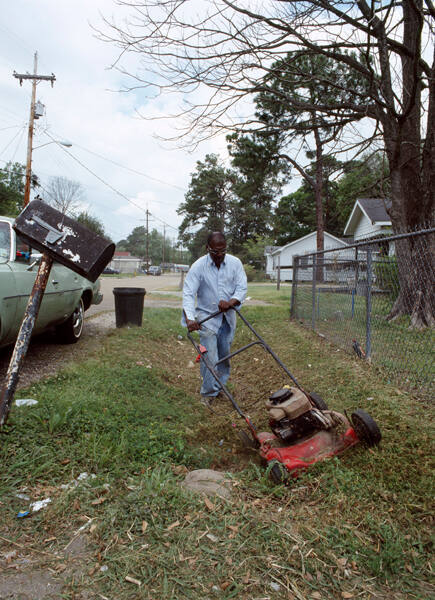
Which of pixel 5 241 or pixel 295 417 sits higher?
pixel 5 241

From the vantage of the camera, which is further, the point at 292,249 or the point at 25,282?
the point at 292,249

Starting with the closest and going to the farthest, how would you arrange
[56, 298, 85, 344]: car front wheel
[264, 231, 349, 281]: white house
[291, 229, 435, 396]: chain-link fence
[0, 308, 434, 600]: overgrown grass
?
1. [0, 308, 434, 600]: overgrown grass
2. [291, 229, 435, 396]: chain-link fence
3. [56, 298, 85, 344]: car front wheel
4. [264, 231, 349, 281]: white house

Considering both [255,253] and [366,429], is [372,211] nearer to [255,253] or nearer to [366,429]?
[366,429]

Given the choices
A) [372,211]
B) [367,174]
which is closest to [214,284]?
[367,174]

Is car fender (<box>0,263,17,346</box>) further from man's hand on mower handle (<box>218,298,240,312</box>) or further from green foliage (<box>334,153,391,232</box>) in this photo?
green foliage (<box>334,153,391,232</box>)

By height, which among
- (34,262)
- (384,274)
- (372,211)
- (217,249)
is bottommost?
(384,274)

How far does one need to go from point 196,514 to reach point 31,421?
1.57 m

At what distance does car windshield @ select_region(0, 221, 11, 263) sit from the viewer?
4625mm

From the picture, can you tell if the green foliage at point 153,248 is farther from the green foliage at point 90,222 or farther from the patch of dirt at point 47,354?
the patch of dirt at point 47,354

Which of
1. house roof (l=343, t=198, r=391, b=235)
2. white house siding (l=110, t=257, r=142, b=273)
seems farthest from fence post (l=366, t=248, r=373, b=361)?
white house siding (l=110, t=257, r=142, b=273)

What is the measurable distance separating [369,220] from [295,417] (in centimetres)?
2360

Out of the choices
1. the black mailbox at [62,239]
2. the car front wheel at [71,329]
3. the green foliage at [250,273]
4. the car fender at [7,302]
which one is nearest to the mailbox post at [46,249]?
the black mailbox at [62,239]

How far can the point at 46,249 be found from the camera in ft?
8.94

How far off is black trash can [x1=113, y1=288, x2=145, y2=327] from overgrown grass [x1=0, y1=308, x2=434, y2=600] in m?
3.55
